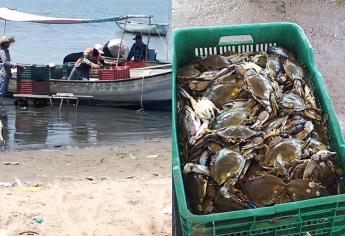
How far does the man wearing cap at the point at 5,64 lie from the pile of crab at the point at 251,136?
10.9 meters

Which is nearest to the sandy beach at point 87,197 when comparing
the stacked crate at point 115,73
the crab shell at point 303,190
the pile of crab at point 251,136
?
the pile of crab at point 251,136

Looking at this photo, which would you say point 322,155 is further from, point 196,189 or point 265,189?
point 196,189

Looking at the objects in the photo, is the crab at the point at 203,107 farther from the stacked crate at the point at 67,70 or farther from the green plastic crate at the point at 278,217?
the stacked crate at the point at 67,70

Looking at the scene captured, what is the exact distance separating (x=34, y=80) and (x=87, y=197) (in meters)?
8.88

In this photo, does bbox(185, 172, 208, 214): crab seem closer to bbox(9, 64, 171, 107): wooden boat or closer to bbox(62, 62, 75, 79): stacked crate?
bbox(9, 64, 171, 107): wooden boat

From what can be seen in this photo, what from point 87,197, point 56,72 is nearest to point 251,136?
point 87,197

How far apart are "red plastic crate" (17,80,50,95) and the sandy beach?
5270 millimetres

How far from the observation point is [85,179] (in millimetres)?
7246

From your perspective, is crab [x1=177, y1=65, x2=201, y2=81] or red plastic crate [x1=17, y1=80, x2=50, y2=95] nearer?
crab [x1=177, y1=65, x2=201, y2=81]

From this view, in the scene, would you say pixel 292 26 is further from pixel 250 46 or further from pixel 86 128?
pixel 86 128

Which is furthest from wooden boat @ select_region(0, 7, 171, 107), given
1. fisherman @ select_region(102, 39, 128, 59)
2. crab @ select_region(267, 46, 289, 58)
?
crab @ select_region(267, 46, 289, 58)

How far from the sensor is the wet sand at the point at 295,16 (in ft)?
22.6

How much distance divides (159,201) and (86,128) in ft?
24.4

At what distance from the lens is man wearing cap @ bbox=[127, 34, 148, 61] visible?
15633mm
